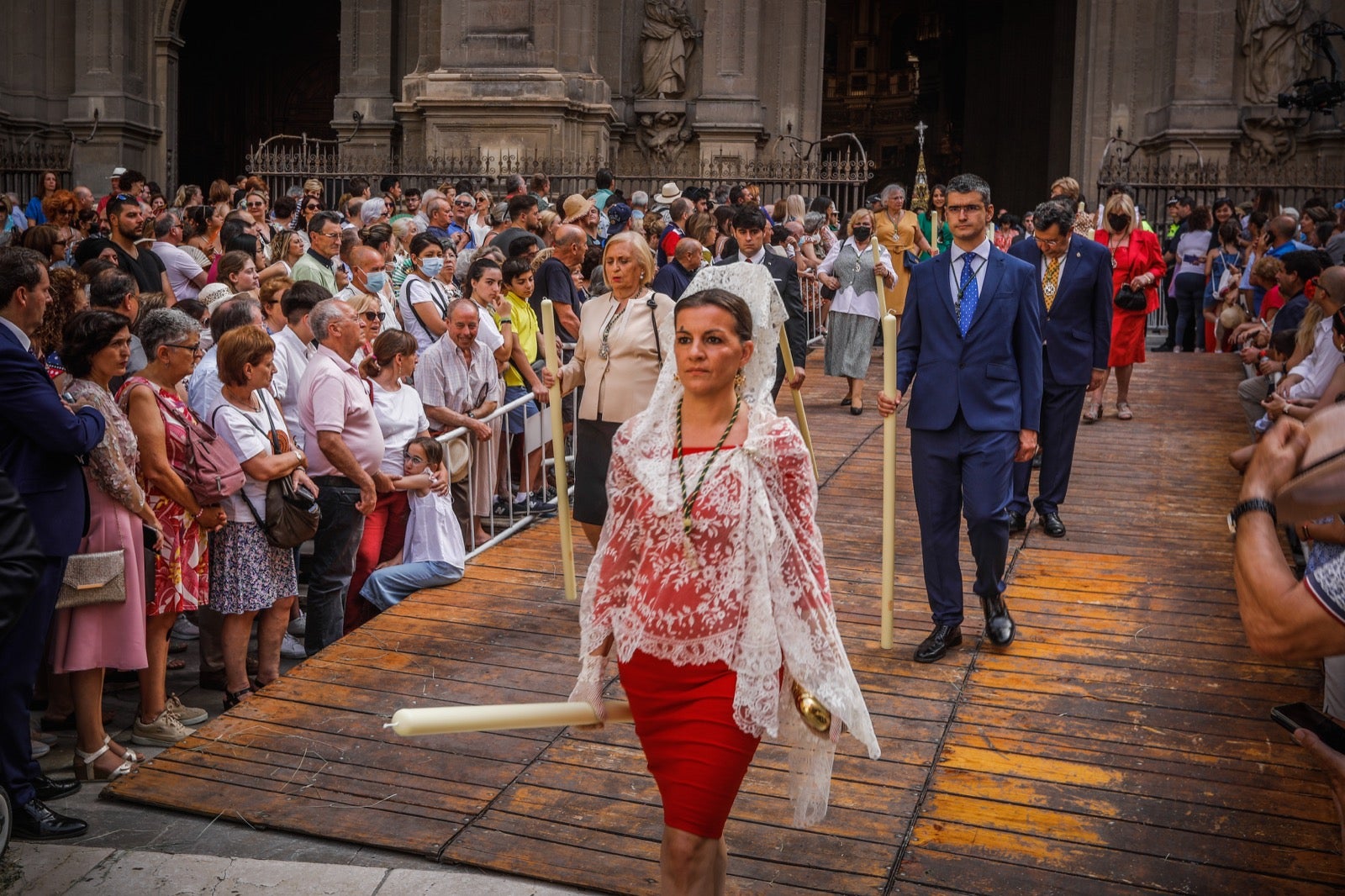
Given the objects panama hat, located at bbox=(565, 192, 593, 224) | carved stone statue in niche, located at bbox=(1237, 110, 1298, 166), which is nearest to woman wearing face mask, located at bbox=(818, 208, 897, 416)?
panama hat, located at bbox=(565, 192, 593, 224)

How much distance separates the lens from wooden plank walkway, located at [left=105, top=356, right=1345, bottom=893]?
15.3 feet

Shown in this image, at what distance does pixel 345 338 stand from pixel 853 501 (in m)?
3.72

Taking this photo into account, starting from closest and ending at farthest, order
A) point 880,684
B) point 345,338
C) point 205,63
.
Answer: point 880,684, point 345,338, point 205,63

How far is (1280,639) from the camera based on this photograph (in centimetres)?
292

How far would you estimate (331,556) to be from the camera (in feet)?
24.1

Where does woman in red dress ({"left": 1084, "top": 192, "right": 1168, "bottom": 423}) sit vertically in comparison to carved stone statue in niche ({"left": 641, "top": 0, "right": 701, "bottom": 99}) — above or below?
below

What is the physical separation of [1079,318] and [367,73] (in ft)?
63.7

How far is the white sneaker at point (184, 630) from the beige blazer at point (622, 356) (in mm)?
3016

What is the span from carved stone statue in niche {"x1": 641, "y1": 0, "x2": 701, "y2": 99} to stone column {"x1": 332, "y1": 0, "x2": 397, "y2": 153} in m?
4.64

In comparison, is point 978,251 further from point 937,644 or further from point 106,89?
point 106,89

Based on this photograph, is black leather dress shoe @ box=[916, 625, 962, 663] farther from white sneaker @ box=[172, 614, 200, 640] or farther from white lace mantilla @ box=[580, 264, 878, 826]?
white sneaker @ box=[172, 614, 200, 640]

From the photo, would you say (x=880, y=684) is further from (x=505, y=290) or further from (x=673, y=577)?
(x=505, y=290)

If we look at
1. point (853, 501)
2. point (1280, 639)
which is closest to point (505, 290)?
point (853, 501)

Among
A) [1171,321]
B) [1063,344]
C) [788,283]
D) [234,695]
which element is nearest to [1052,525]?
[1063,344]
